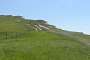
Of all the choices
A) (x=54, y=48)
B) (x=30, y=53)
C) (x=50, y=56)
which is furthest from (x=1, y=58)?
(x=54, y=48)

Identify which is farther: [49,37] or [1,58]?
[49,37]

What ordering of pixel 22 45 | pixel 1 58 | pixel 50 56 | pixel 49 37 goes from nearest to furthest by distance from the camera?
pixel 1 58, pixel 50 56, pixel 22 45, pixel 49 37

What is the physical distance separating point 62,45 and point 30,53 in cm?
983

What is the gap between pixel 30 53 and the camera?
1806 inches

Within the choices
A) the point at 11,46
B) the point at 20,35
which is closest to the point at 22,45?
the point at 11,46

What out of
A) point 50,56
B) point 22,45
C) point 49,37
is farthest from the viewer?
point 49,37

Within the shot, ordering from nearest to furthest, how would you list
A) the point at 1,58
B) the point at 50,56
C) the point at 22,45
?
the point at 1,58, the point at 50,56, the point at 22,45

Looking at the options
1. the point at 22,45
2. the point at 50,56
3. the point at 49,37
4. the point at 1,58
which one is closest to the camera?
the point at 1,58

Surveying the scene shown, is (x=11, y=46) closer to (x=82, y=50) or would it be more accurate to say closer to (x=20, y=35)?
(x=82, y=50)

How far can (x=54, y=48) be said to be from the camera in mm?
51312

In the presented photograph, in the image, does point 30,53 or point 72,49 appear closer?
point 30,53

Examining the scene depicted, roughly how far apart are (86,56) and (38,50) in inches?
309

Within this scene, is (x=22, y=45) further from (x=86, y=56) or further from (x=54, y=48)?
(x=86, y=56)

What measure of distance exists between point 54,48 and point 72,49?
3.24 meters
